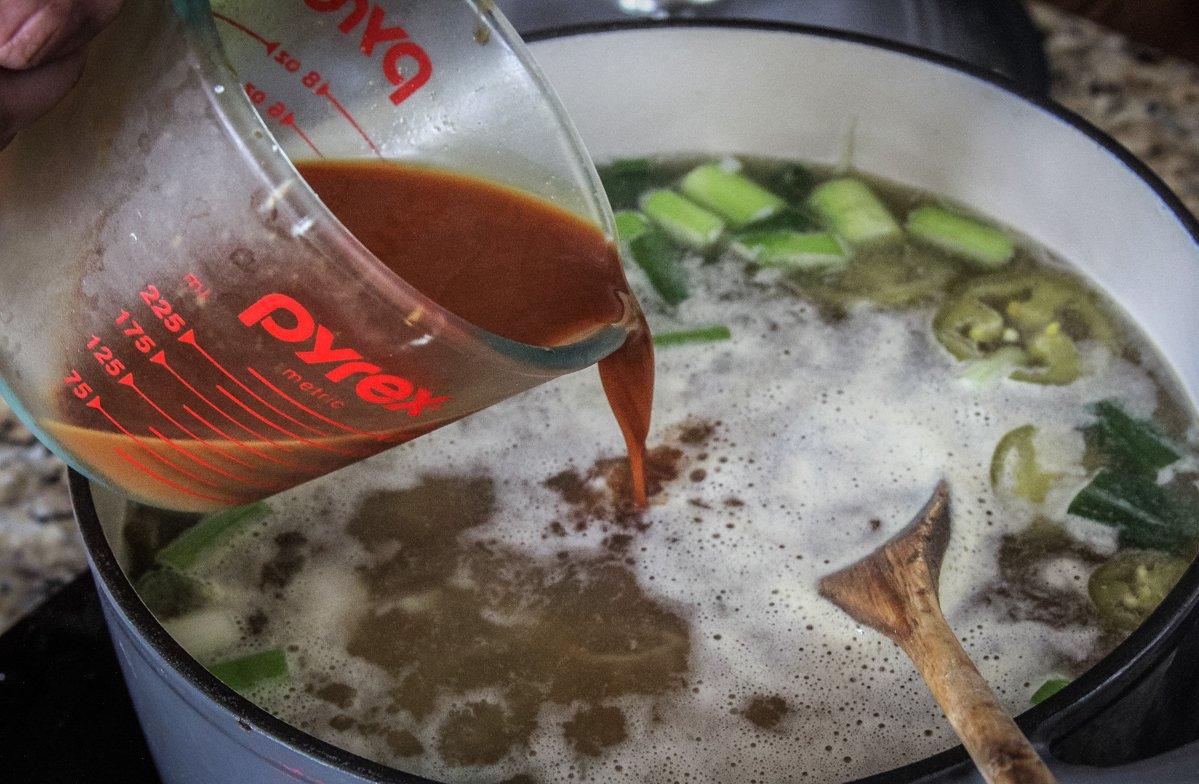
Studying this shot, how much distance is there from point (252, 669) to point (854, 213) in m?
0.68

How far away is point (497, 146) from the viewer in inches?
33.9

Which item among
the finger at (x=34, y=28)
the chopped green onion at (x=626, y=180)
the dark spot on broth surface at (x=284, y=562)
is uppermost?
the finger at (x=34, y=28)

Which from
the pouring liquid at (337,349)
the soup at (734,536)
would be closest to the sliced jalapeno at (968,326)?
the soup at (734,536)

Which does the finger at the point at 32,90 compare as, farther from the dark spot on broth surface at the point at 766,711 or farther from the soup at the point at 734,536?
the dark spot on broth surface at the point at 766,711

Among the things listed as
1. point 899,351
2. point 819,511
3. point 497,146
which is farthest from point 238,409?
point 899,351

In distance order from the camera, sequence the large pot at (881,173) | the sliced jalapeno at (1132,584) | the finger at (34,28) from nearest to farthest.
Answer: the finger at (34,28)
the large pot at (881,173)
the sliced jalapeno at (1132,584)

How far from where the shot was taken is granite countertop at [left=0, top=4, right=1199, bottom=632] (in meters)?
1.07

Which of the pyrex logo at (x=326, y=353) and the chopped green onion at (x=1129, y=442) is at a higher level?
the pyrex logo at (x=326, y=353)

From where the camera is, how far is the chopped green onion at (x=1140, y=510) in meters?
0.94

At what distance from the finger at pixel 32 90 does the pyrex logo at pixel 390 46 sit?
0.88 feet

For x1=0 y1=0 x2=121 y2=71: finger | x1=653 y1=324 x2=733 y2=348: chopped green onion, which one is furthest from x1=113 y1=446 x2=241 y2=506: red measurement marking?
x1=653 y1=324 x2=733 y2=348: chopped green onion

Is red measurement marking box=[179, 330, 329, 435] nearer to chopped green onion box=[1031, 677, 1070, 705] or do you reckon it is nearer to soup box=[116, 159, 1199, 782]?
soup box=[116, 159, 1199, 782]

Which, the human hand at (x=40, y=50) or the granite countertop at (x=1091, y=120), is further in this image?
the granite countertop at (x=1091, y=120)

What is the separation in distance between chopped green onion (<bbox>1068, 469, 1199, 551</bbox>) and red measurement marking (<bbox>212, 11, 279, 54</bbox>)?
2.10 feet
